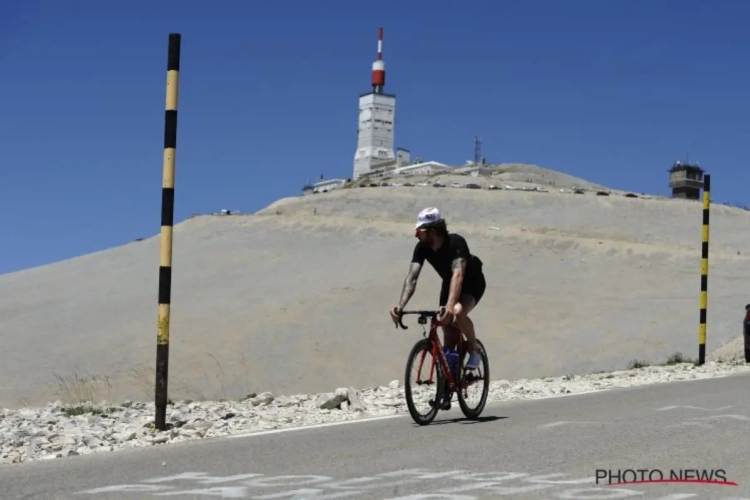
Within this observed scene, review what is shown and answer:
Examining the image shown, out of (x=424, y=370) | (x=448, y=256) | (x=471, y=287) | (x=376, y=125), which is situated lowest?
(x=424, y=370)

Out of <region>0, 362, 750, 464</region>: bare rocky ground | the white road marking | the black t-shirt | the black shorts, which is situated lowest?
<region>0, 362, 750, 464</region>: bare rocky ground

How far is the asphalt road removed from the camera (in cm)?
598

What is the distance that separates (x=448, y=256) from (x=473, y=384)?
1.27 m

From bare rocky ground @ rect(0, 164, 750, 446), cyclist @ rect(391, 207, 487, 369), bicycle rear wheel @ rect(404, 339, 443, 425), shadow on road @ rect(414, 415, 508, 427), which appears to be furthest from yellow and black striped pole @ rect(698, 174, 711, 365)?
bicycle rear wheel @ rect(404, 339, 443, 425)

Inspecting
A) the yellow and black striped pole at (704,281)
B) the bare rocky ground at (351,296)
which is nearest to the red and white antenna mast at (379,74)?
the bare rocky ground at (351,296)

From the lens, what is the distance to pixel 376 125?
14275 centimetres

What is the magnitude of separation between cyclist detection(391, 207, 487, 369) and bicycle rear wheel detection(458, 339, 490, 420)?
0.10 meters

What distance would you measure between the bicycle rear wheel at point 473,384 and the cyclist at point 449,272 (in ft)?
0.32

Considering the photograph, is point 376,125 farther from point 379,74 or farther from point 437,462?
point 437,462

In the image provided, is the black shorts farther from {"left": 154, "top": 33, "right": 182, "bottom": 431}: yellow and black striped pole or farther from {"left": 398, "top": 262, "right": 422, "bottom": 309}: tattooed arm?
{"left": 154, "top": 33, "right": 182, "bottom": 431}: yellow and black striped pole

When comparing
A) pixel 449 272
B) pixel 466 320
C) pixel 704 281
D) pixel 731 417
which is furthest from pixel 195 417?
pixel 704 281

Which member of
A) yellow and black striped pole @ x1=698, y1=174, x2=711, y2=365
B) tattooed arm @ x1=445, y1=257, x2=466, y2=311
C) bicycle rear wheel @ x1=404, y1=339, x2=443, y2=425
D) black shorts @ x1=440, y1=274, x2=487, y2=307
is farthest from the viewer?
yellow and black striped pole @ x1=698, y1=174, x2=711, y2=365

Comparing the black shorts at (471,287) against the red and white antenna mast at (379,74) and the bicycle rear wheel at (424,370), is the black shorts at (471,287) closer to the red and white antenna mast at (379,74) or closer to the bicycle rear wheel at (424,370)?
the bicycle rear wheel at (424,370)

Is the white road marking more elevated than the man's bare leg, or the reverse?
the man's bare leg
